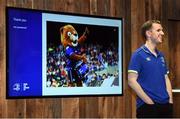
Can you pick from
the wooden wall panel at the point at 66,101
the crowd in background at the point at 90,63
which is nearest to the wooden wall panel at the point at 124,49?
the wooden wall panel at the point at 66,101

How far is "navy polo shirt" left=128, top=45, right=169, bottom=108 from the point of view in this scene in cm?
318

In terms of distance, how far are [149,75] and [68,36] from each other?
1.23 m

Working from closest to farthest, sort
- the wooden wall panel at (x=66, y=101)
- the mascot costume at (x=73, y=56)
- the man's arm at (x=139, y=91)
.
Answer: the man's arm at (x=139, y=91), the wooden wall panel at (x=66, y=101), the mascot costume at (x=73, y=56)

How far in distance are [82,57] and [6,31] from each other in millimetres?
918

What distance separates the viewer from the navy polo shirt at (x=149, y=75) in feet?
10.4

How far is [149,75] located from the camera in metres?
3.19

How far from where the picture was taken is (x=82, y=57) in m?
4.21

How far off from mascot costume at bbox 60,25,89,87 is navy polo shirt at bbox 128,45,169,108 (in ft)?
3.49

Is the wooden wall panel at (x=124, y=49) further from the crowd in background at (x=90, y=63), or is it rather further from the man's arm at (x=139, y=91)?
the man's arm at (x=139, y=91)

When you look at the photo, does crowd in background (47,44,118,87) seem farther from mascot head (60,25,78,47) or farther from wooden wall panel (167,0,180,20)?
wooden wall panel (167,0,180,20)

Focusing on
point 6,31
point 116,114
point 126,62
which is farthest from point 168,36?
point 6,31

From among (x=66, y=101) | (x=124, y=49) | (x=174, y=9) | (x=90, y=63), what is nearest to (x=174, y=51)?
(x=174, y=9)

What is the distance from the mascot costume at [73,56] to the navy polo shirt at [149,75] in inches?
41.8

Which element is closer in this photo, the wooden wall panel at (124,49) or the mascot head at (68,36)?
the wooden wall panel at (124,49)
